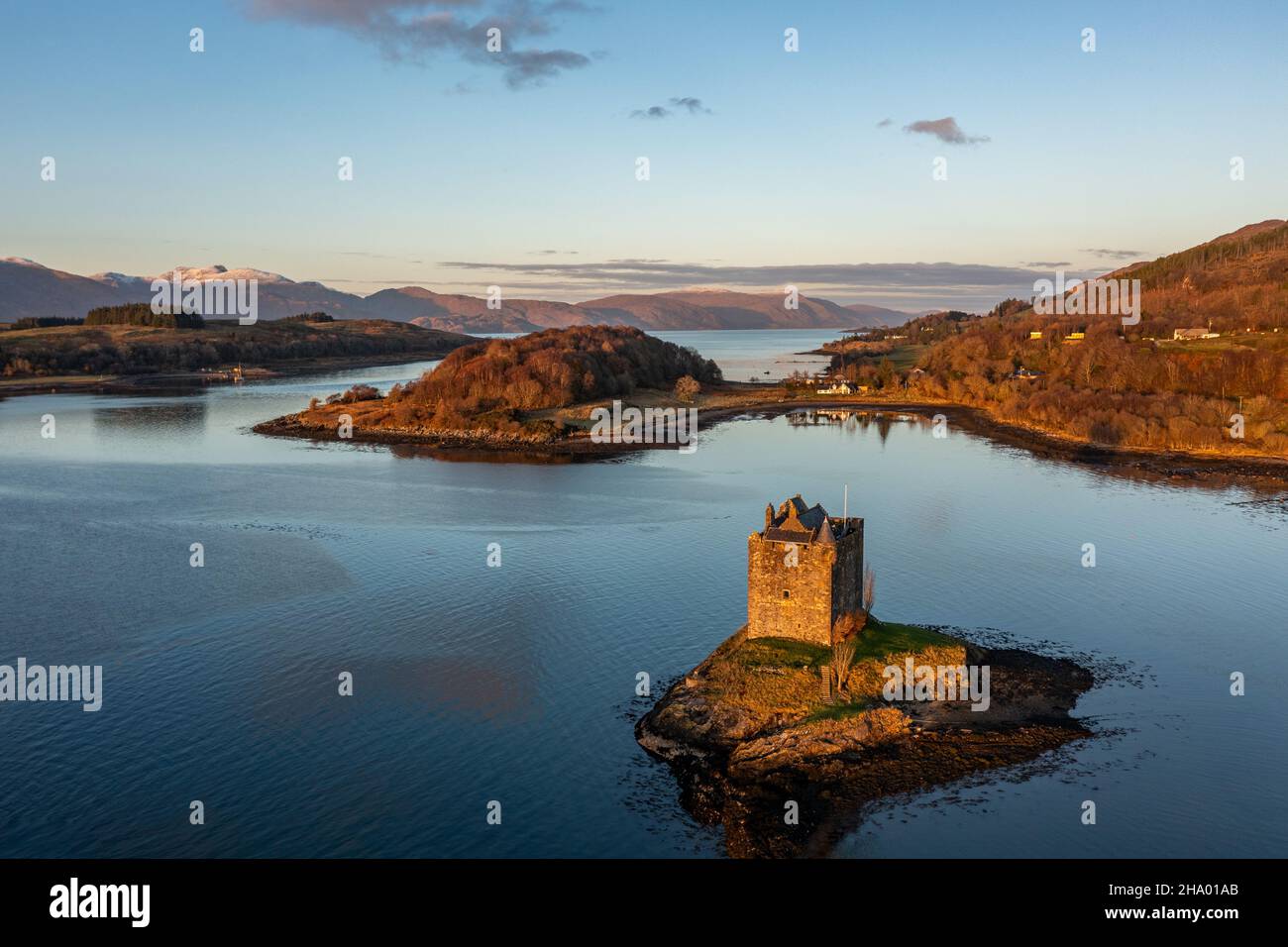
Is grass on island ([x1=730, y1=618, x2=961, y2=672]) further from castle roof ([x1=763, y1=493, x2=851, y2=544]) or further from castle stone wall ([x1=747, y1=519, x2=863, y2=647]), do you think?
castle roof ([x1=763, y1=493, x2=851, y2=544])

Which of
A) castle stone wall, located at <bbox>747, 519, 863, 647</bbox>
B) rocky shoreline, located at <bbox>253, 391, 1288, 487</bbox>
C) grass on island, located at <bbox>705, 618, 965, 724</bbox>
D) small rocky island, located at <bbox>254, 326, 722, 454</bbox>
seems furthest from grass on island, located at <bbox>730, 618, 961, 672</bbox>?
Result: small rocky island, located at <bbox>254, 326, 722, 454</bbox>

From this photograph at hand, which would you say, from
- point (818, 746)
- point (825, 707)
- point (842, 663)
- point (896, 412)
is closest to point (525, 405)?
point (896, 412)

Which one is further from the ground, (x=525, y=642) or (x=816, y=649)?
(x=816, y=649)

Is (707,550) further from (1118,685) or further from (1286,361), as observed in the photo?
(1286,361)

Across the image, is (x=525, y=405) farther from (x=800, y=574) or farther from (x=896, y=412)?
(x=800, y=574)

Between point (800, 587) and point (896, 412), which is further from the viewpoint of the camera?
point (896, 412)

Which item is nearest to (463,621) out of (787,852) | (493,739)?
(493,739)
